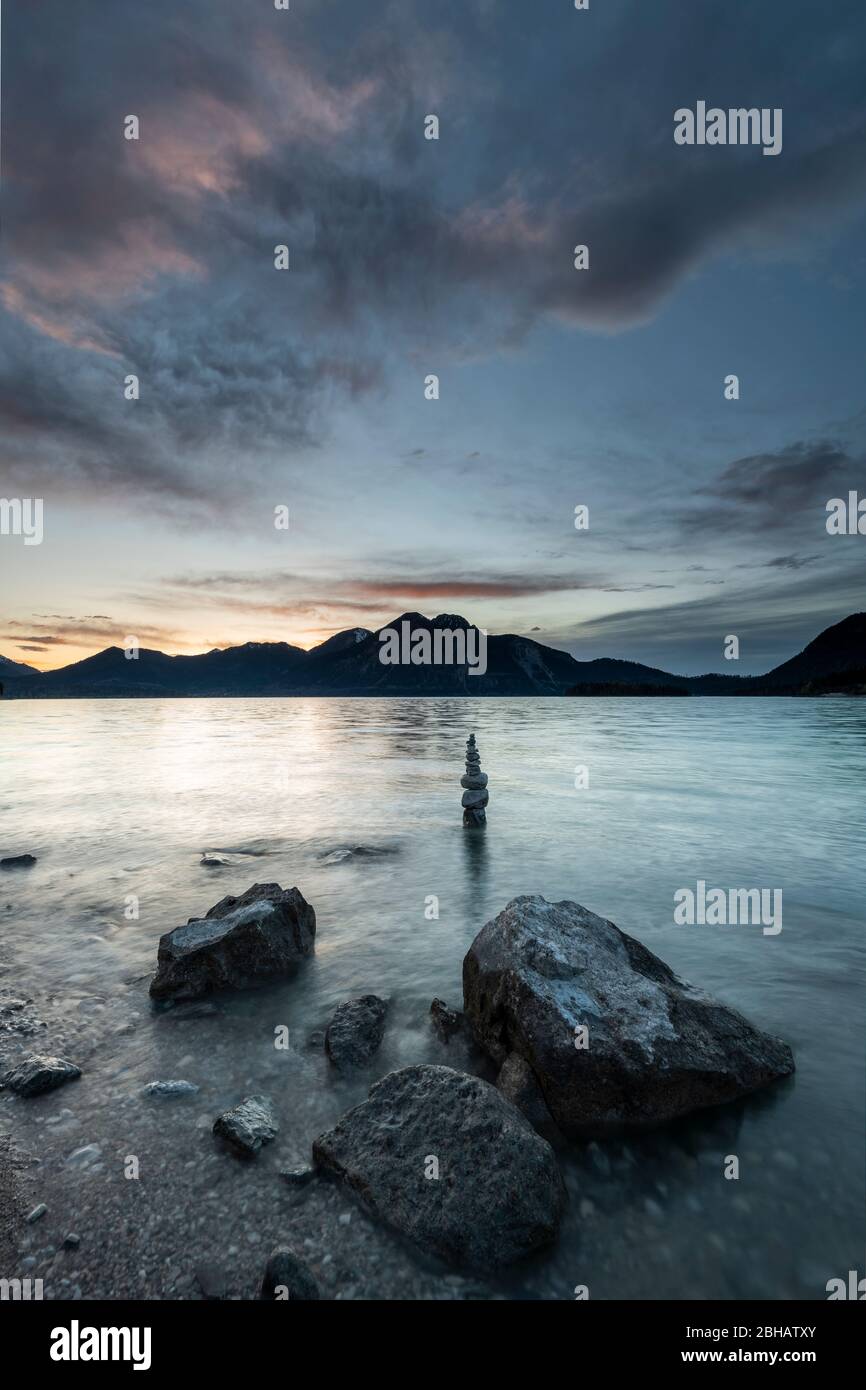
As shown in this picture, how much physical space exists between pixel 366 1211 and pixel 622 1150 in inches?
93.6

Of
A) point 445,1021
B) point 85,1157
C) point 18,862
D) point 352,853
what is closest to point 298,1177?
point 85,1157

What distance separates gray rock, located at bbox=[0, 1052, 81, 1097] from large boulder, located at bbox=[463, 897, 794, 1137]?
4.47m

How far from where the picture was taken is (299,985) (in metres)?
8.50

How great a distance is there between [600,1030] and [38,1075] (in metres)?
5.80

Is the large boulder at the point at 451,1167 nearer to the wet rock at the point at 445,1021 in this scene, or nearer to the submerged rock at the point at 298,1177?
the submerged rock at the point at 298,1177

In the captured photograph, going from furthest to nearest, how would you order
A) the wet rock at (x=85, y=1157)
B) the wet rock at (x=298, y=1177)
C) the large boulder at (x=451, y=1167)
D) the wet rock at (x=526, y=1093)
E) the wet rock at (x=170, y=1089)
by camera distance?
the wet rock at (x=170, y=1089) → the wet rock at (x=526, y=1093) → the wet rock at (x=85, y=1157) → the wet rock at (x=298, y=1177) → the large boulder at (x=451, y=1167)

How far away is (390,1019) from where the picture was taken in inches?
297

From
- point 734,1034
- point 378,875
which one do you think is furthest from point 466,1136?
point 378,875

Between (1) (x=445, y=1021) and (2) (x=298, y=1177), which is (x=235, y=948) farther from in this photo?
(2) (x=298, y=1177)

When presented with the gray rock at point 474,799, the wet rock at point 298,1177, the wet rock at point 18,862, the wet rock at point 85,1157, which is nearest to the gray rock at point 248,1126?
the wet rock at point 298,1177

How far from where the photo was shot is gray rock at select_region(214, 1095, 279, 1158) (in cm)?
510

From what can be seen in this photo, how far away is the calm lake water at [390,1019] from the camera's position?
426 centimetres

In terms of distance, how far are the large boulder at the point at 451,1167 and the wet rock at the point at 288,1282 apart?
2.26 ft
